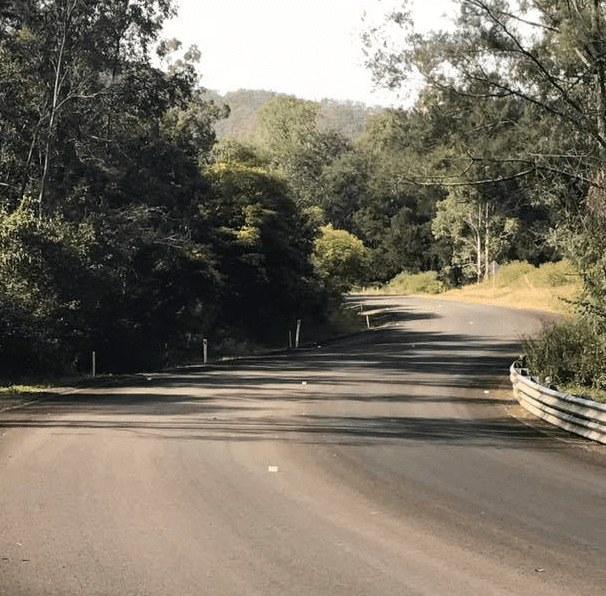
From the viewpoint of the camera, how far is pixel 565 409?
16.4 metres

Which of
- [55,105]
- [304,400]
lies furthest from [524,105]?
[55,105]

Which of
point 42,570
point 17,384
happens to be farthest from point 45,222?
point 42,570

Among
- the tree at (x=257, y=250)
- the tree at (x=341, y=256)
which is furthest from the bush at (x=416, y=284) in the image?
the tree at (x=257, y=250)

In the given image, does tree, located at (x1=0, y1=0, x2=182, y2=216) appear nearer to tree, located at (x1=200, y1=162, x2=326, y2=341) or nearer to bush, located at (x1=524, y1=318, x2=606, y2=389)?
tree, located at (x1=200, y1=162, x2=326, y2=341)

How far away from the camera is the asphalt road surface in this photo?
21.3 feet

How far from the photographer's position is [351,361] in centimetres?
3609

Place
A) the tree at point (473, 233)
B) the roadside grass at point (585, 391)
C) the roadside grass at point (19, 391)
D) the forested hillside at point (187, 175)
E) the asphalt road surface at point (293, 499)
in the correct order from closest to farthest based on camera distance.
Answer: the asphalt road surface at point (293, 499) → the roadside grass at point (585, 391) → the roadside grass at point (19, 391) → the forested hillside at point (187, 175) → the tree at point (473, 233)

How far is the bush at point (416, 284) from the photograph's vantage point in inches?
3806

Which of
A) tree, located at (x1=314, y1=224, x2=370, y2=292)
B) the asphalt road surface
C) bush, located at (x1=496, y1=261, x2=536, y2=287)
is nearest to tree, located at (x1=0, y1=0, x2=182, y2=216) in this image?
the asphalt road surface

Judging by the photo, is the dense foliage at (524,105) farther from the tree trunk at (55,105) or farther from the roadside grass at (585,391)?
the tree trunk at (55,105)

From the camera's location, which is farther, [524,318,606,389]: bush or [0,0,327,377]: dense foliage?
[0,0,327,377]: dense foliage

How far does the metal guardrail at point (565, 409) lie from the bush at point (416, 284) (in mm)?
75696

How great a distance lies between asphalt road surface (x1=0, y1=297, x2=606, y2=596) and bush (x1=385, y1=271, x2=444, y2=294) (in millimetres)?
76010

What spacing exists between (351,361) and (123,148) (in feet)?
40.8
